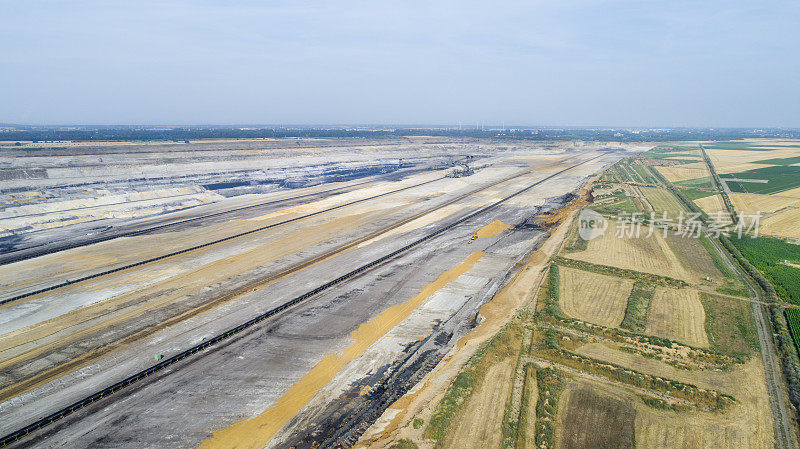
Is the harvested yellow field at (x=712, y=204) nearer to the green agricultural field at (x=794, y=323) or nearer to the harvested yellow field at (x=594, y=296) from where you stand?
the green agricultural field at (x=794, y=323)

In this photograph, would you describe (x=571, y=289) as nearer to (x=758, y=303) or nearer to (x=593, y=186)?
(x=758, y=303)

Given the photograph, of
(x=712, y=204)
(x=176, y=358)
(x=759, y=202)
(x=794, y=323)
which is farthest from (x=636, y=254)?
(x=759, y=202)

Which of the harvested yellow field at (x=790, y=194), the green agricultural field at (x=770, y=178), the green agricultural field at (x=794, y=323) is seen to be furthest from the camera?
the green agricultural field at (x=770, y=178)

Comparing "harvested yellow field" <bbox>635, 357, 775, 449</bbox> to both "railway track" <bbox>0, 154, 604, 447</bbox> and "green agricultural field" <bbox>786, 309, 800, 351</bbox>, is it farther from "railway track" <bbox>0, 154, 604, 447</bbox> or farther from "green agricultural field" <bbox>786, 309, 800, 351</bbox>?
"railway track" <bbox>0, 154, 604, 447</bbox>

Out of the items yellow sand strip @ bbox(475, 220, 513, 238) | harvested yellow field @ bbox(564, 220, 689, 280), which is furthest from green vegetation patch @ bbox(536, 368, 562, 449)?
yellow sand strip @ bbox(475, 220, 513, 238)

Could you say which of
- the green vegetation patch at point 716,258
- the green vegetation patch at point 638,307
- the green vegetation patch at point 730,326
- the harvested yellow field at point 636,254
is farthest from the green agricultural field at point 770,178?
the green vegetation patch at point 638,307

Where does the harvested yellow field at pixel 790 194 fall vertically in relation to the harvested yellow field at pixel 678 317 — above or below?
above

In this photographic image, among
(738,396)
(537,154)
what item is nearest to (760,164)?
(537,154)
